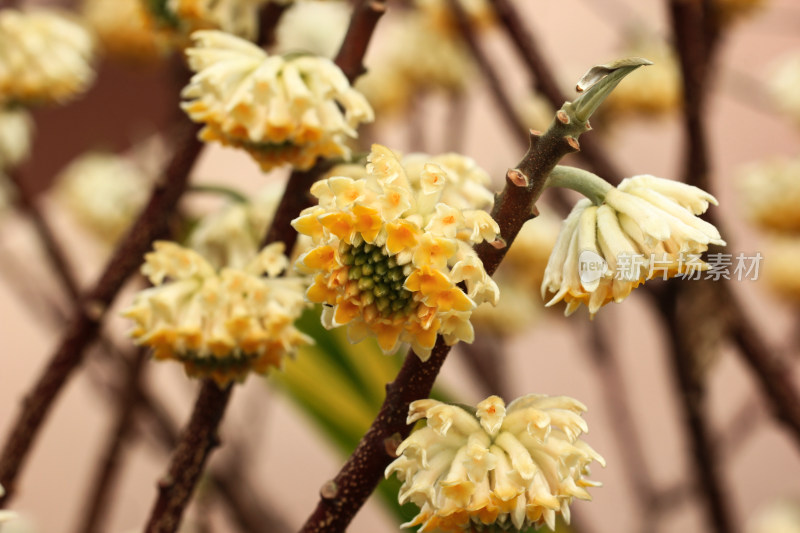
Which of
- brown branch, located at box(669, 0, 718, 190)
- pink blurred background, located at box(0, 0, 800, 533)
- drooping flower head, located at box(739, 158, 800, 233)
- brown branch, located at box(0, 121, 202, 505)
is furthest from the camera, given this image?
pink blurred background, located at box(0, 0, 800, 533)

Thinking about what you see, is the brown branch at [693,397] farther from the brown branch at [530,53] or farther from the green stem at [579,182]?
the green stem at [579,182]

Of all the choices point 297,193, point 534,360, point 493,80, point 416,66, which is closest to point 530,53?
point 493,80

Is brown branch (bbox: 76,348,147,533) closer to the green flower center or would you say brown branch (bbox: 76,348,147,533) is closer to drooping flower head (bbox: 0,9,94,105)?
drooping flower head (bbox: 0,9,94,105)

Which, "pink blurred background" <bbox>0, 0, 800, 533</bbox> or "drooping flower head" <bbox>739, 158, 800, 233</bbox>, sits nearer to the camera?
"drooping flower head" <bbox>739, 158, 800, 233</bbox>

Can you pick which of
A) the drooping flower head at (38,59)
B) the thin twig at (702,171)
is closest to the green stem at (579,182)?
the thin twig at (702,171)

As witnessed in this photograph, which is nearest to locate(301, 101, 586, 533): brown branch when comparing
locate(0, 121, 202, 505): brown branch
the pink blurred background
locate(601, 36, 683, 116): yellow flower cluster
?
locate(0, 121, 202, 505): brown branch
